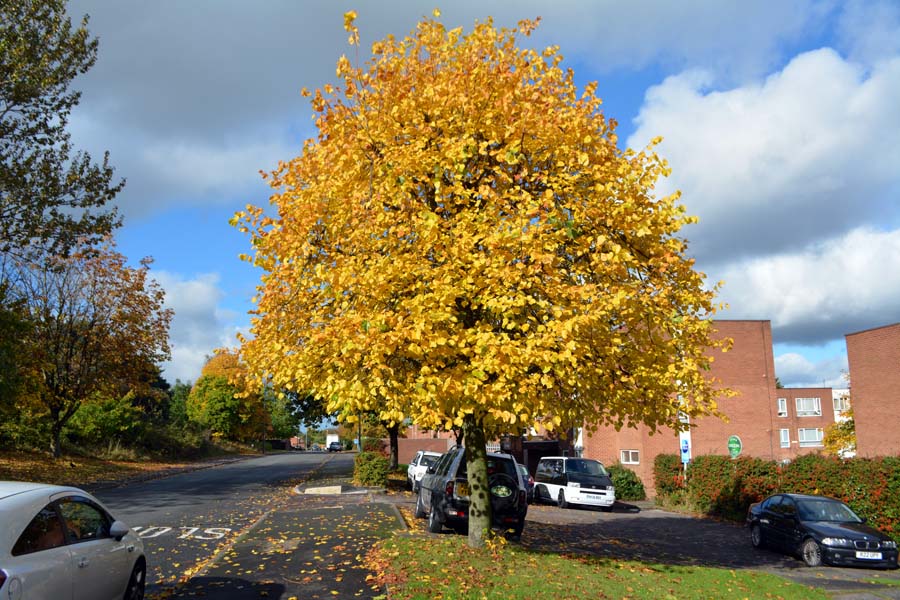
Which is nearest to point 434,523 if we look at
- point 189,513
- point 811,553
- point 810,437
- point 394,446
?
point 189,513

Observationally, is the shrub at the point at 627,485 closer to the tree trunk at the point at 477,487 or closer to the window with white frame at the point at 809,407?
the tree trunk at the point at 477,487

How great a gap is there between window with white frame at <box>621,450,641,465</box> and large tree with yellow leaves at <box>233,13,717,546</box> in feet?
77.7

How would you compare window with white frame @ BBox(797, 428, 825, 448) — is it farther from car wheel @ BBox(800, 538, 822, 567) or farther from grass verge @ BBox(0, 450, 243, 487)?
grass verge @ BBox(0, 450, 243, 487)

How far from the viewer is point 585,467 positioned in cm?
2634

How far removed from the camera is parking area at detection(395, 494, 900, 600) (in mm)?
12367

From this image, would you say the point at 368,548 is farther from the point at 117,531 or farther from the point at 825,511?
the point at 825,511

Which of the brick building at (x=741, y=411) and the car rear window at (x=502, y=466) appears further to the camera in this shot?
the brick building at (x=741, y=411)

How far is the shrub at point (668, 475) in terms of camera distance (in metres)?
27.0

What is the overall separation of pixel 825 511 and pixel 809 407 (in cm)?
4369

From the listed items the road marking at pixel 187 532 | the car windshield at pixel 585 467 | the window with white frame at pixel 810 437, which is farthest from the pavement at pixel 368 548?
the window with white frame at pixel 810 437

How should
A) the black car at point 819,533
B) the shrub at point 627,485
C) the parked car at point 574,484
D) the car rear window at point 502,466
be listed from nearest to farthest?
1. the car rear window at point 502,466
2. the black car at point 819,533
3. the parked car at point 574,484
4. the shrub at point 627,485

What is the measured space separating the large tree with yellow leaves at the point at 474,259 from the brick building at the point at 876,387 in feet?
78.9

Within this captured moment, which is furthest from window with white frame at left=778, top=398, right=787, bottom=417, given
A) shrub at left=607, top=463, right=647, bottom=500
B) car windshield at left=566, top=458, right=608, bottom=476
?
car windshield at left=566, top=458, right=608, bottom=476

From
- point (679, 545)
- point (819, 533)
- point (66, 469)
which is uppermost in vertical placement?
point (819, 533)
